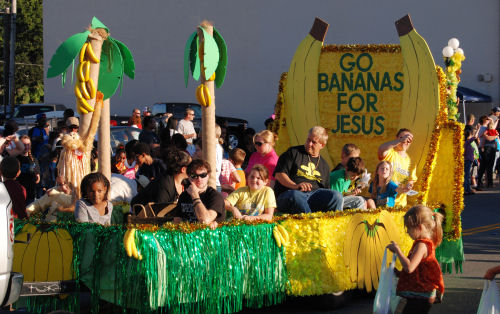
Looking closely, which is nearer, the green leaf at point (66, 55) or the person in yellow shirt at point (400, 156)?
the green leaf at point (66, 55)

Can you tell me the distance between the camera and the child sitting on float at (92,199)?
6.64 m

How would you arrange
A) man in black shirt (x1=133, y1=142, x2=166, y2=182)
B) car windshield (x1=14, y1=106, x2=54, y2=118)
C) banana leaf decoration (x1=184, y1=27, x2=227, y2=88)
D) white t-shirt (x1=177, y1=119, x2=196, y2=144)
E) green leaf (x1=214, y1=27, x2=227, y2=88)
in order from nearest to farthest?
banana leaf decoration (x1=184, y1=27, x2=227, y2=88) < green leaf (x1=214, y1=27, x2=227, y2=88) < man in black shirt (x1=133, y1=142, x2=166, y2=182) < white t-shirt (x1=177, y1=119, x2=196, y2=144) < car windshield (x1=14, y1=106, x2=54, y2=118)

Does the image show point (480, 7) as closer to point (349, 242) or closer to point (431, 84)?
point (431, 84)

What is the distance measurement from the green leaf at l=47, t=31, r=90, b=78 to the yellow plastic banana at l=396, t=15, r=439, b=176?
4.42m

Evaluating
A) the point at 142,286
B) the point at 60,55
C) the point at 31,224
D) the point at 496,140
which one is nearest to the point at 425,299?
the point at 142,286

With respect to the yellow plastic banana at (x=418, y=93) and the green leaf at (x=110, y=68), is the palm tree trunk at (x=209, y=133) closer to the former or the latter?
the green leaf at (x=110, y=68)

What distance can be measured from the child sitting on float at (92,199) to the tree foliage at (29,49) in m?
44.1

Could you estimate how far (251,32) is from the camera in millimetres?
29703

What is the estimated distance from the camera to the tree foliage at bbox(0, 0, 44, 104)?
5034 cm

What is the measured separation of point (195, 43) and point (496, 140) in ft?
38.9

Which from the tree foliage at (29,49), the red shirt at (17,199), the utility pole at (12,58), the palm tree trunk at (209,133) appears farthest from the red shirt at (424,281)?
the tree foliage at (29,49)

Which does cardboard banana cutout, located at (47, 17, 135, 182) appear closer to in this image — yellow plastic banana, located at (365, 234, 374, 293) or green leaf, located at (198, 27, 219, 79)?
green leaf, located at (198, 27, 219, 79)

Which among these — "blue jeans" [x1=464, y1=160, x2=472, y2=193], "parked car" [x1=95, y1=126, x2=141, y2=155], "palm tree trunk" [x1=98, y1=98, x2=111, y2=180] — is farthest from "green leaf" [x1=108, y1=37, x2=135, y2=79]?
"blue jeans" [x1=464, y1=160, x2=472, y2=193]

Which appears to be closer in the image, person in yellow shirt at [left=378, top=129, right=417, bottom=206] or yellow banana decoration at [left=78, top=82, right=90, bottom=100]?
yellow banana decoration at [left=78, top=82, right=90, bottom=100]
